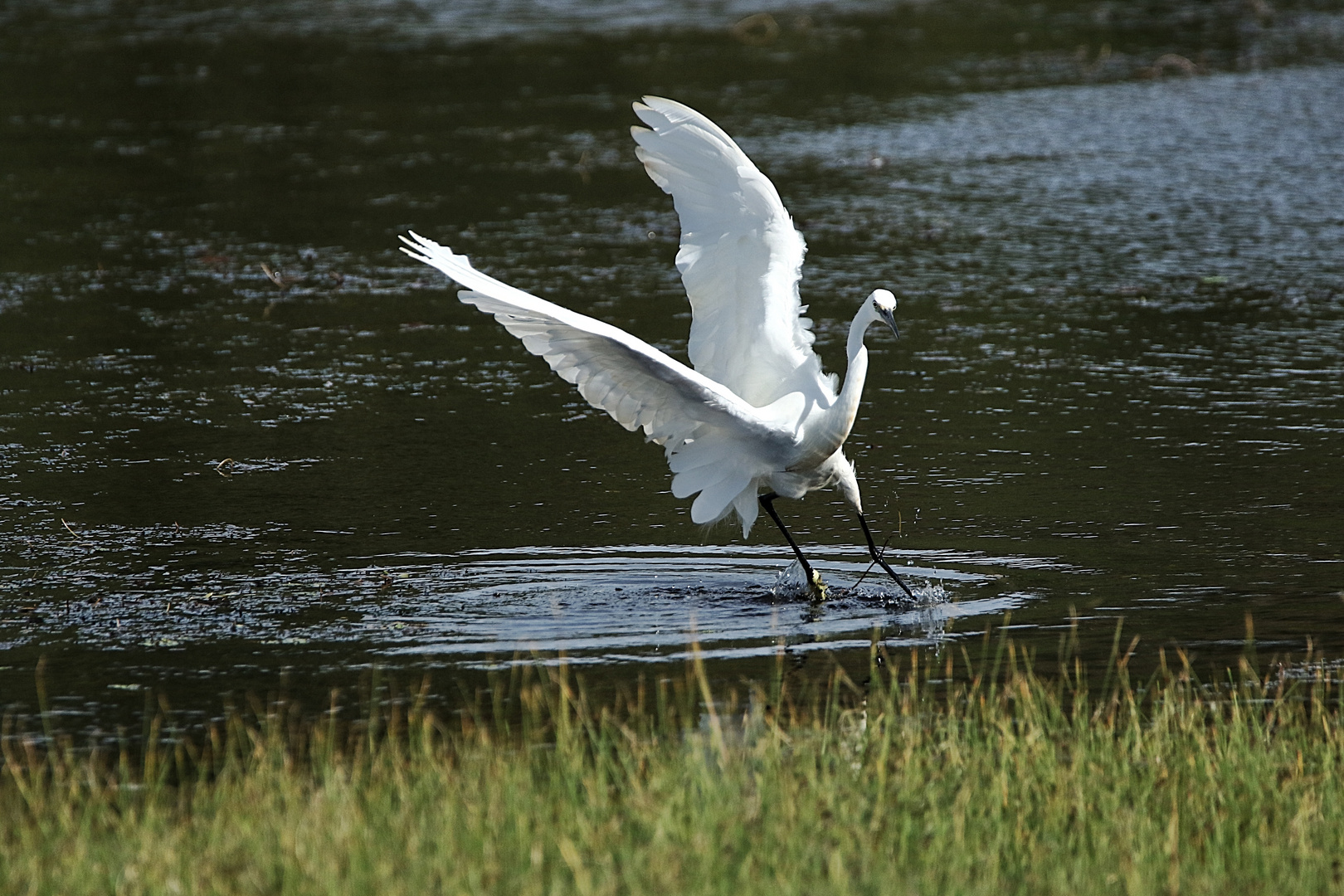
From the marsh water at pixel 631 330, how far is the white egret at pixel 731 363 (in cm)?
50

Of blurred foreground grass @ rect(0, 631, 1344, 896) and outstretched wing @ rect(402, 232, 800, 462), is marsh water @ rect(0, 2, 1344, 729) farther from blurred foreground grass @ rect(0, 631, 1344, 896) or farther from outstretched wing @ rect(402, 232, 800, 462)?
outstretched wing @ rect(402, 232, 800, 462)

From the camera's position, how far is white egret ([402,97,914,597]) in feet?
24.1

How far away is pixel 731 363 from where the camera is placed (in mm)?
8195

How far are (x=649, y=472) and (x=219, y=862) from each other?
5057mm

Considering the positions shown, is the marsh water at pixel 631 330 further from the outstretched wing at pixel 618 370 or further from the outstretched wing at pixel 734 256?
the outstretched wing at pixel 734 256

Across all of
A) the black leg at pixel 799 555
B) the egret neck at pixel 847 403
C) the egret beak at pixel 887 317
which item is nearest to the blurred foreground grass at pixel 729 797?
the black leg at pixel 799 555

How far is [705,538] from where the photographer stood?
8508mm

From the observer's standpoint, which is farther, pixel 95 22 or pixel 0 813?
pixel 95 22

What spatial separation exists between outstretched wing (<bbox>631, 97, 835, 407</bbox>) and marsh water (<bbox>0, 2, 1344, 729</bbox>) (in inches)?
35.5

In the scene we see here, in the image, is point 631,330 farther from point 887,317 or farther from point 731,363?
point 887,317

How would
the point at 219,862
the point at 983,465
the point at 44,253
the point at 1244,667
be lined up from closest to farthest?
1. the point at 219,862
2. the point at 1244,667
3. the point at 983,465
4. the point at 44,253

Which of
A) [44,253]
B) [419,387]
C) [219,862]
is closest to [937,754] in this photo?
[219,862]

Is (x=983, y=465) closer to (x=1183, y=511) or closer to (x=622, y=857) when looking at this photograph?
(x=1183, y=511)

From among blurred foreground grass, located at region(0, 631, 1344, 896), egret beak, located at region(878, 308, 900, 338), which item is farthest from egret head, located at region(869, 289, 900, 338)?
blurred foreground grass, located at region(0, 631, 1344, 896)
